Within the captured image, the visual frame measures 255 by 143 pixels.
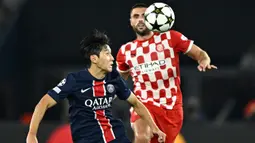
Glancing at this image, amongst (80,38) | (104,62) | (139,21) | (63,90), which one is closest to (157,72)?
(139,21)

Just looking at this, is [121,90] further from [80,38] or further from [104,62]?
[80,38]

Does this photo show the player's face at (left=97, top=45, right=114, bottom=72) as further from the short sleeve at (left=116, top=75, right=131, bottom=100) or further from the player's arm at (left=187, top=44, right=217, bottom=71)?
the player's arm at (left=187, top=44, right=217, bottom=71)

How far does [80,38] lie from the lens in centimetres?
1983

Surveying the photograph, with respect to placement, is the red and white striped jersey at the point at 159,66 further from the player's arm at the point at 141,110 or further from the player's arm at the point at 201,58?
the player's arm at the point at 141,110

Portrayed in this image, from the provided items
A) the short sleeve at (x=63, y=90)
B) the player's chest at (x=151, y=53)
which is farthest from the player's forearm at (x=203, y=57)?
the short sleeve at (x=63, y=90)

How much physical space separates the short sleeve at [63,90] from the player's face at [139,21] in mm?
1446


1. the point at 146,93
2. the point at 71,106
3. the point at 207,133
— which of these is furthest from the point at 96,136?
the point at 207,133

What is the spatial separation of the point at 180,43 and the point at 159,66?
37cm

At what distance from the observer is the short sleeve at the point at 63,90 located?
416 inches

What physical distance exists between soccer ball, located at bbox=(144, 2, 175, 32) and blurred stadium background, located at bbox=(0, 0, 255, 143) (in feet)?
25.4

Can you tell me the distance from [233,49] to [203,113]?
1.51 m

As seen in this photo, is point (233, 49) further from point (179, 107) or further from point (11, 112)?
point (179, 107)

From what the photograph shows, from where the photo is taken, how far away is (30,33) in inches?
779

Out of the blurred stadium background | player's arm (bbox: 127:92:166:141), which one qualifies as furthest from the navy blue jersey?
the blurred stadium background
